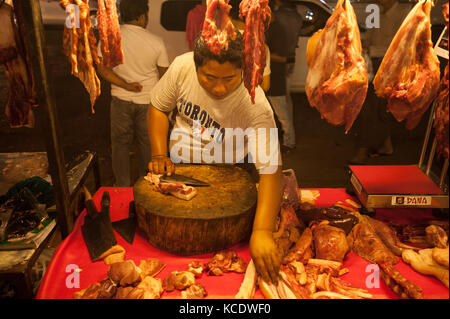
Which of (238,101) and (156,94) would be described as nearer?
(238,101)

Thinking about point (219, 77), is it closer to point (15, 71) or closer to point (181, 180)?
point (181, 180)

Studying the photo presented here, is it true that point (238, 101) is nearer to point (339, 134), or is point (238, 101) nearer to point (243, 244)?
point (243, 244)

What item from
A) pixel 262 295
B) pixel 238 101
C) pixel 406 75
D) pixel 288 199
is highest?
pixel 406 75

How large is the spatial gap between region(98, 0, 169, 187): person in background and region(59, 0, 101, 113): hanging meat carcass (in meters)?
0.70

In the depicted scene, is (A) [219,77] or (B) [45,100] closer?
(B) [45,100]

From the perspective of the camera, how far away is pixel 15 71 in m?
2.12

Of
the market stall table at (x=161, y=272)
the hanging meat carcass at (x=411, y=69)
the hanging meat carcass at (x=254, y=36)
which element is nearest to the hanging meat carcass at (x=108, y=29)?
the hanging meat carcass at (x=254, y=36)

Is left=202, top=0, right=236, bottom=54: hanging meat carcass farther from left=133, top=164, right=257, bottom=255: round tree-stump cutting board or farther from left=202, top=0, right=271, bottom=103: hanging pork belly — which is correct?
left=133, top=164, right=257, bottom=255: round tree-stump cutting board

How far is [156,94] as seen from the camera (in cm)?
232

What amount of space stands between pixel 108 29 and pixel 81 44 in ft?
0.59

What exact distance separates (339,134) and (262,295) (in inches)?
203

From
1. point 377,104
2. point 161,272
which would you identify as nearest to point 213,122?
point 161,272

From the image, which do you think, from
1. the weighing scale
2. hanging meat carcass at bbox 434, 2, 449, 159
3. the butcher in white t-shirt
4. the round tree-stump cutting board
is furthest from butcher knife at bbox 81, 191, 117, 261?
hanging meat carcass at bbox 434, 2, 449, 159
